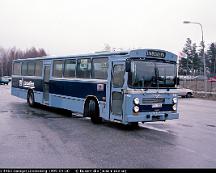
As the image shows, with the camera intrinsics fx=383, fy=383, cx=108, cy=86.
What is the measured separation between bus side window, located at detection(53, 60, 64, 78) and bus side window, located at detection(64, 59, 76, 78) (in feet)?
2.04

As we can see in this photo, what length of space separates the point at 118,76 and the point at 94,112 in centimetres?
204

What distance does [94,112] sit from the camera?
15.0m

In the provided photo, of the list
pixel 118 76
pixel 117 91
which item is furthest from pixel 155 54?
pixel 117 91

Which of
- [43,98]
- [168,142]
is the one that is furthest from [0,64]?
[168,142]

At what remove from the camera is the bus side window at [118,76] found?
44.3ft

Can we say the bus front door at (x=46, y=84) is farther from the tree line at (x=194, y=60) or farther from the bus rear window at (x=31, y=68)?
the tree line at (x=194, y=60)

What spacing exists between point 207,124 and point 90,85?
5.12 meters

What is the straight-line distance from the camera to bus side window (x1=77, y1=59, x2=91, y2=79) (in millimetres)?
15926

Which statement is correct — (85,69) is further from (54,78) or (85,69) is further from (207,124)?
(207,124)

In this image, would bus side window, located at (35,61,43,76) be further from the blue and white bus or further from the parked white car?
the parked white car

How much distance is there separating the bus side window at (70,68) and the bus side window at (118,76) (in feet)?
12.0

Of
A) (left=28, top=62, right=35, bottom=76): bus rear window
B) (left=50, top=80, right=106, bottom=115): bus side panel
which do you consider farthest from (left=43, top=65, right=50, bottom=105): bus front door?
(left=28, top=62, right=35, bottom=76): bus rear window

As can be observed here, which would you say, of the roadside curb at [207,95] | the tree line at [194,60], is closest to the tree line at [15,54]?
the tree line at [194,60]

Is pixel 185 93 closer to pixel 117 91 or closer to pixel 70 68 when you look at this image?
pixel 70 68
